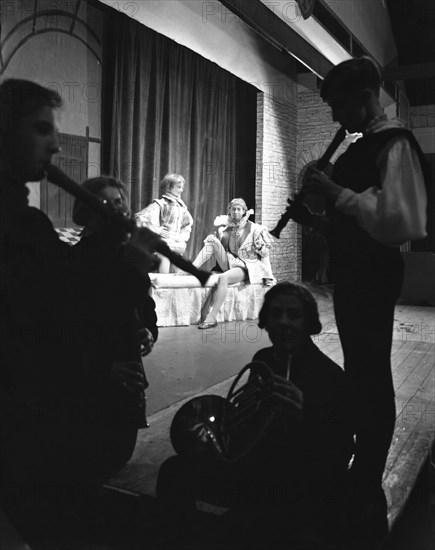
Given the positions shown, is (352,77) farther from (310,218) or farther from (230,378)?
(230,378)

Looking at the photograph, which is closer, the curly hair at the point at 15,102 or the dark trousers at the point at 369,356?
the curly hair at the point at 15,102

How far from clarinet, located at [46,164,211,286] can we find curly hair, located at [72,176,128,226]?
0.09 metres

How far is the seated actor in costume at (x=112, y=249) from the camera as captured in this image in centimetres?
158

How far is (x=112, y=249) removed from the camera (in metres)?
1.60

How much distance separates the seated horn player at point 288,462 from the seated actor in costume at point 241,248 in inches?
126

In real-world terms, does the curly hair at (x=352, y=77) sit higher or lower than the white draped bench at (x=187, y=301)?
higher

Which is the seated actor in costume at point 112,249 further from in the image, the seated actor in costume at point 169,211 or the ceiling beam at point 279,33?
the seated actor in costume at point 169,211

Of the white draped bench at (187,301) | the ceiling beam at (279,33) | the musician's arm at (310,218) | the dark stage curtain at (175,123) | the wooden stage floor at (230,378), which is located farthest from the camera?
the dark stage curtain at (175,123)

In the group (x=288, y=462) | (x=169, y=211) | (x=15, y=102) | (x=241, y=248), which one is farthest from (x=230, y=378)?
(x=169, y=211)

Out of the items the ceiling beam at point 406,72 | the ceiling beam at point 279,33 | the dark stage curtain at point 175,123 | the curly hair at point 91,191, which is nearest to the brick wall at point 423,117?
the ceiling beam at point 406,72

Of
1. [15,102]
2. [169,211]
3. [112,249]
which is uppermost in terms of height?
[169,211]

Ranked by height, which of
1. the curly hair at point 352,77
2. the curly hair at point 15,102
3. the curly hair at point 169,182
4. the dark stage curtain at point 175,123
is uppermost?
the dark stage curtain at point 175,123

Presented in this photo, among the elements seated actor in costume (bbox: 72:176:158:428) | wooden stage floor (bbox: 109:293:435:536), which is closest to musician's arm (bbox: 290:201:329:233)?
wooden stage floor (bbox: 109:293:435:536)

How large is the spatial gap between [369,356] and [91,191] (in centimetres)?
93
